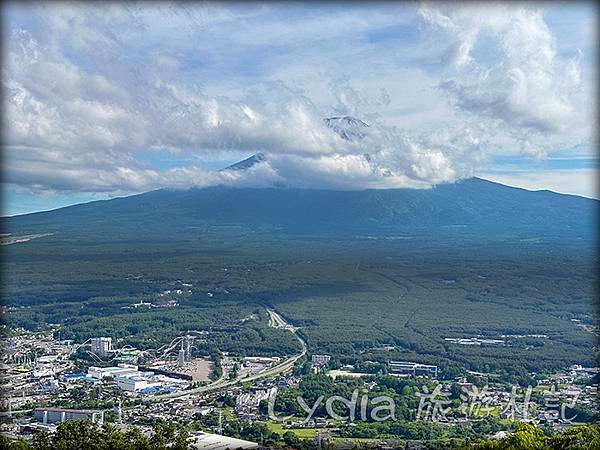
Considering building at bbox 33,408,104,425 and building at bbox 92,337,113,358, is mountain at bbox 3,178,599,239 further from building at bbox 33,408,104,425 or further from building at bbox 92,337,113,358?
building at bbox 33,408,104,425

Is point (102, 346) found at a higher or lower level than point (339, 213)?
lower

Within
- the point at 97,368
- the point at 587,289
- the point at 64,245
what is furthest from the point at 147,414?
the point at 64,245

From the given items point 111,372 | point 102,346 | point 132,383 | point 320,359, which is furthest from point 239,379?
point 102,346

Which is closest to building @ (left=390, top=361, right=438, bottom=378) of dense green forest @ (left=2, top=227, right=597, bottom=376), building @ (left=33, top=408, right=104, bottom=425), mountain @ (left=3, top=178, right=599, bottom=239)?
dense green forest @ (left=2, top=227, right=597, bottom=376)

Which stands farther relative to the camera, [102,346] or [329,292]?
[329,292]

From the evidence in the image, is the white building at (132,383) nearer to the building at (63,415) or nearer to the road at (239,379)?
the road at (239,379)

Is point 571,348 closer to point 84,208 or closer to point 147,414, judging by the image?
point 147,414

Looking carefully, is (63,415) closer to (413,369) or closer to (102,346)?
(102,346)

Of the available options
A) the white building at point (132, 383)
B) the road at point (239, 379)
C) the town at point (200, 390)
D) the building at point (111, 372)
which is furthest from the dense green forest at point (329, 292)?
the white building at point (132, 383)
